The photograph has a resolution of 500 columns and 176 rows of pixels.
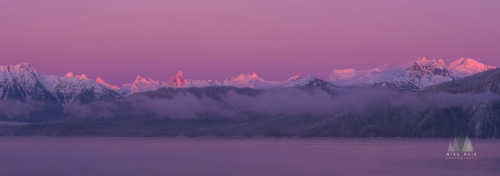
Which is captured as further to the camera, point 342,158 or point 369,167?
point 342,158

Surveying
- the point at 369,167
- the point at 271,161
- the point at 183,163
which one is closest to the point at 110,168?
the point at 183,163

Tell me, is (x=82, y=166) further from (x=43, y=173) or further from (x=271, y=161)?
(x=271, y=161)

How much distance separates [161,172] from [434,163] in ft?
181

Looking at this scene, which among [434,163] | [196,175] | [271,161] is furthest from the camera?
[271,161]

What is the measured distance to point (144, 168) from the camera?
14988 centimetres

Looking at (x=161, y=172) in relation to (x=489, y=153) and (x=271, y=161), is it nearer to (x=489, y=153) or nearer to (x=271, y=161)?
(x=271, y=161)

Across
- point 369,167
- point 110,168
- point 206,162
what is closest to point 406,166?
point 369,167

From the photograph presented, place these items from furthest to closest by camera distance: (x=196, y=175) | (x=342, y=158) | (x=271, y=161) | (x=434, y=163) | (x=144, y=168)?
(x=342, y=158) < (x=271, y=161) < (x=434, y=163) < (x=144, y=168) < (x=196, y=175)

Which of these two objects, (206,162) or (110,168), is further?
(206,162)

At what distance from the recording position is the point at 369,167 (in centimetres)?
15200

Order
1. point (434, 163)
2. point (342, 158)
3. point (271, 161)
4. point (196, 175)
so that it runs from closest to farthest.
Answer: point (196, 175), point (434, 163), point (271, 161), point (342, 158)

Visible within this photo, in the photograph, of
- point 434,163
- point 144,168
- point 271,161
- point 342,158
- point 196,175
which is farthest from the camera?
point 342,158

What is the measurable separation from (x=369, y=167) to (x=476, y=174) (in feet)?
76.7

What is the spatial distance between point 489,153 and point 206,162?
70256mm
